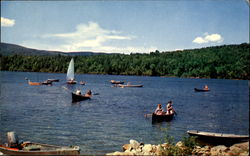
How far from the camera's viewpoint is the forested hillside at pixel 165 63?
19.5m

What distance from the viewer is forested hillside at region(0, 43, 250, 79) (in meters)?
19.5

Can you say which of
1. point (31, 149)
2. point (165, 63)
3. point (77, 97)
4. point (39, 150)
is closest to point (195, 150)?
point (39, 150)

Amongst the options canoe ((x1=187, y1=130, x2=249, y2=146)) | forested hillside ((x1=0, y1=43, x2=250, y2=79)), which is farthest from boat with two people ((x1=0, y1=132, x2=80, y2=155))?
forested hillside ((x1=0, y1=43, x2=250, y2=79))

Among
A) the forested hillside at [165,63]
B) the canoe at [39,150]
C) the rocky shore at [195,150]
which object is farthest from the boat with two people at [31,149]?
the forested hillside at [165,63]

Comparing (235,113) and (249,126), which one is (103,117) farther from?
(249,126)

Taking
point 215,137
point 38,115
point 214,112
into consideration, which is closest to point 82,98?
point 38,115

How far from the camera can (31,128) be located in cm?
1492

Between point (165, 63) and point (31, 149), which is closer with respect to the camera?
point (31, 149)

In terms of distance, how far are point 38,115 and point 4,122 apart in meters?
2.96

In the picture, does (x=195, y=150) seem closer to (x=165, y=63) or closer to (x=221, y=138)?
(x=221, y=138)

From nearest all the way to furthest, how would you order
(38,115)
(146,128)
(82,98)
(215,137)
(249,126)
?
(249,126) < (215,137) < (146,128) < (38,115) < (82,98)

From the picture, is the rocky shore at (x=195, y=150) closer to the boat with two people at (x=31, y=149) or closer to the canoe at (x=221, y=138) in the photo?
the canoe at (x=221, y=138)

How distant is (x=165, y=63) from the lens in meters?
37.5

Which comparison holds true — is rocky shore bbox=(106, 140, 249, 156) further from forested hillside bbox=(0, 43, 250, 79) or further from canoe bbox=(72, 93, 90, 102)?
canoe bbox=(72, 93, 90, 102)
